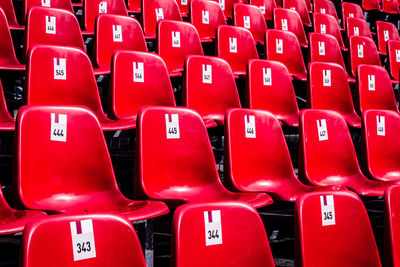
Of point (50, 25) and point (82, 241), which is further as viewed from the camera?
point (50, 25)

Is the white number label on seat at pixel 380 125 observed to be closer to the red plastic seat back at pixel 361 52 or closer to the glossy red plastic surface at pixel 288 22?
the red plastic seat back at pixel 361 52

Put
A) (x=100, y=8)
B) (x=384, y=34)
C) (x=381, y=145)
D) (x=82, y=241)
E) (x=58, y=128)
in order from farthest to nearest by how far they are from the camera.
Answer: (x=384, y=34)
(x=100, y=8)
(x=381, y=145)
(x=58, y=128)
(x=82, y=241)

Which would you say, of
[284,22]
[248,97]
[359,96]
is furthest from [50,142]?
[284,22]

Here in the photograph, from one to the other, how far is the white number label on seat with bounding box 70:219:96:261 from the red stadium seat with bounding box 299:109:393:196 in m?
0.61

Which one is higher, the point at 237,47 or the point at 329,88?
the point at 237,47

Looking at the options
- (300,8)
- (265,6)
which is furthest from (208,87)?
(300,8)

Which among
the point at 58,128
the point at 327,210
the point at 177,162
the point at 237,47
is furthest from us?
the point at 237,47

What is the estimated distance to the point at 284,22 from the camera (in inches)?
74.9

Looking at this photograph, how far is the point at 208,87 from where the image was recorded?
118 cm

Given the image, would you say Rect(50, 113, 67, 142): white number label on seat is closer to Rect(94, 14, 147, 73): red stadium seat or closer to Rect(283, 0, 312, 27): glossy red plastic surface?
Rect(94, 14, 147, 73): red stadium seat

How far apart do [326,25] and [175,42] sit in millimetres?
885

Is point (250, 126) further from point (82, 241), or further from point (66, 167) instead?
point (82, 241)

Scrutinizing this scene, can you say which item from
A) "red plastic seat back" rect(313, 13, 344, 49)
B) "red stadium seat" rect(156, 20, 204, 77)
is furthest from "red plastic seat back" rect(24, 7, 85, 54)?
"red plastic seat back" rect(313, 13, 344, 49)

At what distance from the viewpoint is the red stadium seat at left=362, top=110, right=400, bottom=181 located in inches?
42.9
